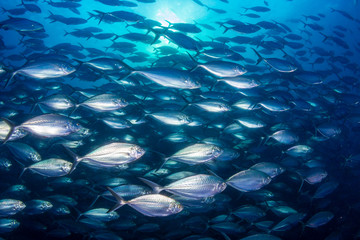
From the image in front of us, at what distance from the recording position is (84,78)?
765 centimetres

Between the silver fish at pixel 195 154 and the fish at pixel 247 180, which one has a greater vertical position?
the silver fish at pixel 195 154

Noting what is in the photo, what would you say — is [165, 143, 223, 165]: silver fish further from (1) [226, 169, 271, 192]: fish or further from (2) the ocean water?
(1) [226, 169, 271, 192]: fish

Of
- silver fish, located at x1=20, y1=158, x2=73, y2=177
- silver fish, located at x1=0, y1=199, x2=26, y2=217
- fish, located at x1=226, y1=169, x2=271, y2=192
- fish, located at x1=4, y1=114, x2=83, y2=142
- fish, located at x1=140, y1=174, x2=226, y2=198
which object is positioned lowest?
silver fish, located at x1=0, y1=199, x2=26, y2=217

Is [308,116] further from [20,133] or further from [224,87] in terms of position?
[20,133]

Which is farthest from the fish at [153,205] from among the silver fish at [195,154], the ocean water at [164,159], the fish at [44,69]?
the fish at [44,69]

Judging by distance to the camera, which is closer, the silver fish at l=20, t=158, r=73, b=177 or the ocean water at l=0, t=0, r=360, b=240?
the ocean water at l=0, t=0, r=360, b=240

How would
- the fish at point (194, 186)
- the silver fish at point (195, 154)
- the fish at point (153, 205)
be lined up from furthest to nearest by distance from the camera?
the silver fish at point (195, 154) → the fish at point (194, 186) → the fish at point (153, 205)

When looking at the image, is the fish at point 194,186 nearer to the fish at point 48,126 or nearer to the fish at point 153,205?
the fish at point 153,205

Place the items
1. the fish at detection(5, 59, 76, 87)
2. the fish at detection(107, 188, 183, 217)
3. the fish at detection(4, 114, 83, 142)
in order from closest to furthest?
1. the fish at detection(107, 188, 183, 217)
2. the fish at detection(4, 114, 83, 142)
3. the fish at detection(5, 59, 76, 87)

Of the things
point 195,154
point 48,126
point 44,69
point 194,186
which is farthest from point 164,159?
point 44,69

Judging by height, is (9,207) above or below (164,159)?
below

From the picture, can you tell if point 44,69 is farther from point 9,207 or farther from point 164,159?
point 164,159

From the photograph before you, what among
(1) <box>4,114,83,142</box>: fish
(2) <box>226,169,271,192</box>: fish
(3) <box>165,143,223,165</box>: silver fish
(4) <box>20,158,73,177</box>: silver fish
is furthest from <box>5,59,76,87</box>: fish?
(2) <box>226,169,271,192</box>: fish

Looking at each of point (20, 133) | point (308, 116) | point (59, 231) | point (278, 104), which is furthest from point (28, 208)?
point (308, 116)
